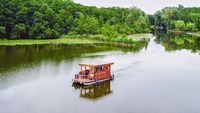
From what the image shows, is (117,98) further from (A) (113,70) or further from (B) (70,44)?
(B) (70,44)

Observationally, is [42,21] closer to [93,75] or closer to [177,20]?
[93,75]

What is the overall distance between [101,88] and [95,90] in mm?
924

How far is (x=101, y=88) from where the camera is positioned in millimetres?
30750

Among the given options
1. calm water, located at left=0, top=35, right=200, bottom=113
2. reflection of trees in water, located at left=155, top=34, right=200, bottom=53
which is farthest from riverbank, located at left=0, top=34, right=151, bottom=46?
calm water, located at left=0, top=35, right=200, bottom=113

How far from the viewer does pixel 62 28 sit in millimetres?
80625

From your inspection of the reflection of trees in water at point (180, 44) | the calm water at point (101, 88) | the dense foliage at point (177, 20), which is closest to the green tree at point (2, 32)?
the calm water at point (101, 88)

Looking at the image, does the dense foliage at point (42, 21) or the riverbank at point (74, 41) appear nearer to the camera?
the riverbank at point (74, 41)

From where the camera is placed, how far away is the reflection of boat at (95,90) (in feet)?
93.1

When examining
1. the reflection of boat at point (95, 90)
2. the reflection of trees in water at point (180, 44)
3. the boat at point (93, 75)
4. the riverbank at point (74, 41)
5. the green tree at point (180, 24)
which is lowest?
the reflection of boat at point (95, 90)

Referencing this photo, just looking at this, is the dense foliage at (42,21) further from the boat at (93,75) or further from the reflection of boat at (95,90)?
the reflection of boat at (95,90)

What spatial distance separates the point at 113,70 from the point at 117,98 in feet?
38.4

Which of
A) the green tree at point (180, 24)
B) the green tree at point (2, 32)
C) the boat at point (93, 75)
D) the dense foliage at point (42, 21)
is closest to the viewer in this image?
the boat at point (93, 75)

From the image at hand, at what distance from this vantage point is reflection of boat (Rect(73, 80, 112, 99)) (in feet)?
93.1

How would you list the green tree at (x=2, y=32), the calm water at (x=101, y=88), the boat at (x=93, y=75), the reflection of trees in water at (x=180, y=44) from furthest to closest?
1. the green tree at (x=2, y=32)
2. the reflection of trees in water at (x=180, y=44)
3. the boat at (x=93, y=75)
4. the calm water at (x=101, y=88)
